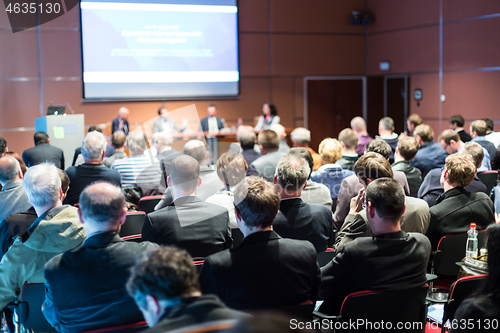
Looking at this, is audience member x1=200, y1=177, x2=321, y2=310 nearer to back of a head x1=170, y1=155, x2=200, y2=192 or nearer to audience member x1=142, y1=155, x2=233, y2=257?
audience member x1=142, y1=155, x2=233, y2=257

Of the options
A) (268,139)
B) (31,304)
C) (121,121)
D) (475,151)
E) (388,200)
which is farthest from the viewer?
(121,121)

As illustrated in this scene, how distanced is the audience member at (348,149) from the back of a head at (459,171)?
5.40 ft

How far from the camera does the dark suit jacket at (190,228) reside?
A: 271 cm

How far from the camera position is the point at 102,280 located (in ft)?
6.56

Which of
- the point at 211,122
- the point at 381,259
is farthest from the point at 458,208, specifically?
the point at 211,122

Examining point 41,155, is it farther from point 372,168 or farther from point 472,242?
point 472,242

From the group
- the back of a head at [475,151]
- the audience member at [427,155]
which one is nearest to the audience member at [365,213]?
the back of a head at [475,151]

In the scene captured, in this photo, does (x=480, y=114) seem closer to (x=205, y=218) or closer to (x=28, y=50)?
(x=205, y=218)

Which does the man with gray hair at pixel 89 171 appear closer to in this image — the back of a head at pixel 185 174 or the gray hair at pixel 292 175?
the back of a head at pixel 185 174

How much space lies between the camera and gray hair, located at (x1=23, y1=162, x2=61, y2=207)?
105 inches

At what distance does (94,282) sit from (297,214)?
1.29m

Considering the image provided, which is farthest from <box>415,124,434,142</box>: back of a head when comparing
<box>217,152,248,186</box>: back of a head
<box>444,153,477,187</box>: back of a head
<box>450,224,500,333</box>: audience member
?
<box>450,224,500,333</box>: audience member

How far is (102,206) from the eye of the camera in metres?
2.08

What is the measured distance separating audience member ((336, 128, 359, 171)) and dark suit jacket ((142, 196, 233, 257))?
237 cm
